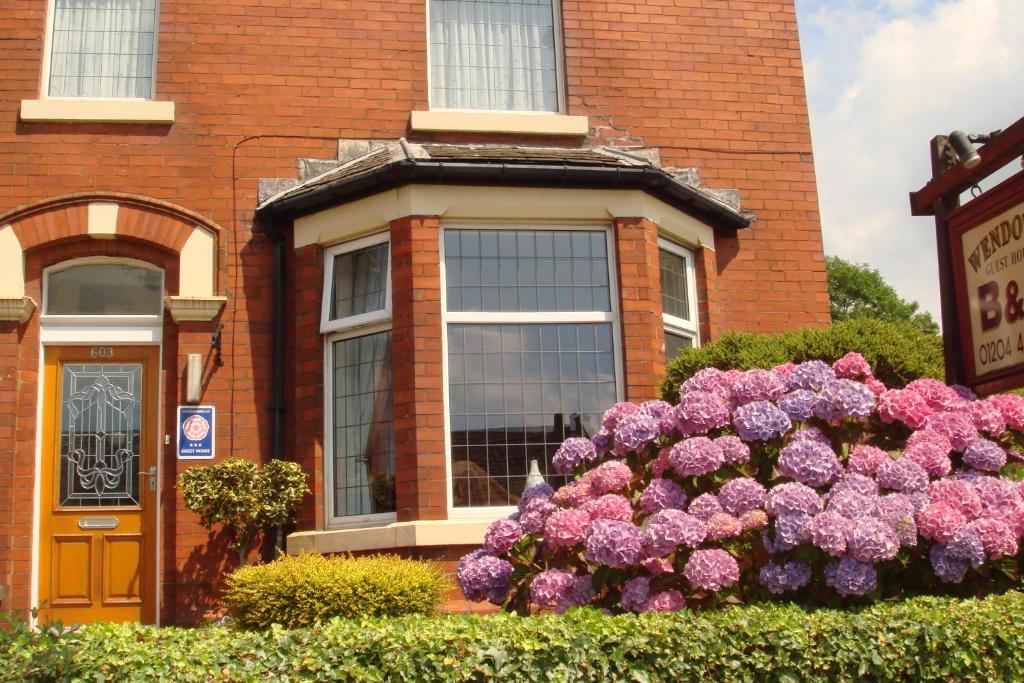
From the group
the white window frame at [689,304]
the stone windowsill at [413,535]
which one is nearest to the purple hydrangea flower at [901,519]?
the stone windowsill at [413,535]

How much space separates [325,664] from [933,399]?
11.0 feet

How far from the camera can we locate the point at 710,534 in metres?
5.25

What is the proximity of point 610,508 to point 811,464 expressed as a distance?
3.24 ft

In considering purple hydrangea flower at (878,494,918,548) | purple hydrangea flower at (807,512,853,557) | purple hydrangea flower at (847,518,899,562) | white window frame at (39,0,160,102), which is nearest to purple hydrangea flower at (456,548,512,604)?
purple hydrangea flower at (807,512,853,557)

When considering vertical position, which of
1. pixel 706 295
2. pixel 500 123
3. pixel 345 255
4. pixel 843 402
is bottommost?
pixel 843 402

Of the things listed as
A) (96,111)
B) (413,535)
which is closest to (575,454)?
(413,535)

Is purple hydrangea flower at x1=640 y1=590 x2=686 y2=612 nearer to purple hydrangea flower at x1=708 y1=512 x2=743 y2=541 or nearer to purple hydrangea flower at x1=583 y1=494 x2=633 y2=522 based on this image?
purple hydrangea flower at x1=708 y1=512 x2=743 y2=541

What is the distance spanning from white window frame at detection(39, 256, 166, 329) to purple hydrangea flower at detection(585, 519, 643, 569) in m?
5.25

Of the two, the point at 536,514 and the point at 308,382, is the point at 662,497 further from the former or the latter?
the point at 308,382

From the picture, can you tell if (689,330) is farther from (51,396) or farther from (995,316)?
(51,396)

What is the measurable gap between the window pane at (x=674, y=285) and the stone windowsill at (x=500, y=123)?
139cm

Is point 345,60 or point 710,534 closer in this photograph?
point 710,534

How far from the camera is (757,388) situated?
19.2 ft

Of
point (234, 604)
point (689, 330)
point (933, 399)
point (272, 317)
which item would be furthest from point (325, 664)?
point (689, 330)
